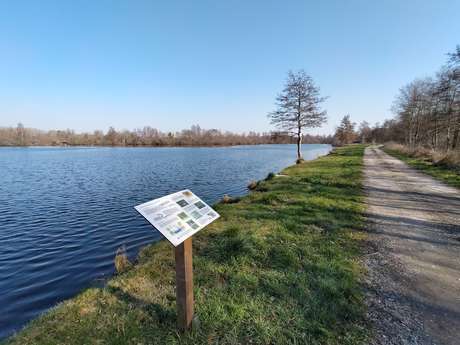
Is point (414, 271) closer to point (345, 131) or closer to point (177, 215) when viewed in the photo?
point (177, 215)

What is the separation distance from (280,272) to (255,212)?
12.6ft

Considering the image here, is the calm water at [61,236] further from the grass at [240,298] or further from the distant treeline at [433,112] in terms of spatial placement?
the distant treeline at [433,112]

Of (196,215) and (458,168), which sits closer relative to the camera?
(196,215)

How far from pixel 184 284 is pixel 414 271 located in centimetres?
425

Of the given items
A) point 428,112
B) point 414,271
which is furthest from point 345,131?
Answer: point 414,271

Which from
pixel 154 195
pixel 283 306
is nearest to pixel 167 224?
pixel 283 306

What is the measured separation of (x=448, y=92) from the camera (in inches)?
945

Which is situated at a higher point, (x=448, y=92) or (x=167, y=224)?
(x=448, y=92)

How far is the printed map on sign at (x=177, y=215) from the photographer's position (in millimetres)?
2637

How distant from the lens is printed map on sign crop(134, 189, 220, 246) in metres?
2.64

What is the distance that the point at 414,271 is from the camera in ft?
14.3

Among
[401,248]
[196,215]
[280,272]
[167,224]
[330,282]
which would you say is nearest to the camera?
[167,224]

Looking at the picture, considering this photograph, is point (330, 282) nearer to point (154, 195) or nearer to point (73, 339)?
point (73, 339)

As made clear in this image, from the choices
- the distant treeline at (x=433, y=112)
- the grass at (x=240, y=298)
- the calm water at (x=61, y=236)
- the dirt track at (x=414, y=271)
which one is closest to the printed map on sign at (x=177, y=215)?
the grass at (x=240, y=298)
